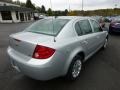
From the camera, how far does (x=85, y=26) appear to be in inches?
→ 146

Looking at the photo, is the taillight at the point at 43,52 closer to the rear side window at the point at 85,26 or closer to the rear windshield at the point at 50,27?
the rear windshield at the point at 50,27

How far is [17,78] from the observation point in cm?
339

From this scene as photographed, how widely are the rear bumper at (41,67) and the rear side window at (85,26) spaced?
52.2 inches

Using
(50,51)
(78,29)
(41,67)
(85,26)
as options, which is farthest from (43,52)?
(85,26)

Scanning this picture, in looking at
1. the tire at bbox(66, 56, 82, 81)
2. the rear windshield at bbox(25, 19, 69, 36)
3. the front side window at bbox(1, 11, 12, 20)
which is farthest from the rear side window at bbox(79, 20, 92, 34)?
the front side window at bbox(1, 11, 12, 20)

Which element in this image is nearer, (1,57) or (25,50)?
(25,50)

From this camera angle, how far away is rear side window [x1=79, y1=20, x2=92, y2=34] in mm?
3497

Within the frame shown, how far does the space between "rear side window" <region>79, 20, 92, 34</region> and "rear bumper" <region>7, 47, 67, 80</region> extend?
4.35 ft

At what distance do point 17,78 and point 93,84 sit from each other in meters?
2.02

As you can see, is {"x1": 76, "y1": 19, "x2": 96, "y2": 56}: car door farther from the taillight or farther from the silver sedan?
the taillight

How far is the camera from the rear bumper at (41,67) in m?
2.41

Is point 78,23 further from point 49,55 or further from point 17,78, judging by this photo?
point 17,78

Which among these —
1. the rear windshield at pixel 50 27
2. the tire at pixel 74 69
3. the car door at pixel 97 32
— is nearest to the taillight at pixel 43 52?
the rear windshield at pixel 50 27

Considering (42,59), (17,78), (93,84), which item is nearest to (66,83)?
(93,84)
